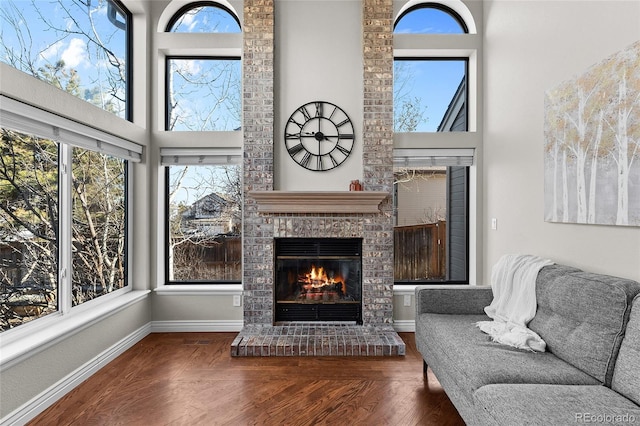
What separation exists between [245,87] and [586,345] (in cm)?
339

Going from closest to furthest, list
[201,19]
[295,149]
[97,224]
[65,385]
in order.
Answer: [65,385]
[97,224]
[295,149]
[201,19]

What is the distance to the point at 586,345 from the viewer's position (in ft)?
5.88

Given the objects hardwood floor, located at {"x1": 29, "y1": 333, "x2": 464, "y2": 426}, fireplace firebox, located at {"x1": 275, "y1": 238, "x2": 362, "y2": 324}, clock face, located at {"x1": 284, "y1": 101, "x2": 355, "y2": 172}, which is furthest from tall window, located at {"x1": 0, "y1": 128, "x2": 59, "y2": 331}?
clock face, located at {"x1": 284, "y1": 101, "x2": 355, "y2": 172}

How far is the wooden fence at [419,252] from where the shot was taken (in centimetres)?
404

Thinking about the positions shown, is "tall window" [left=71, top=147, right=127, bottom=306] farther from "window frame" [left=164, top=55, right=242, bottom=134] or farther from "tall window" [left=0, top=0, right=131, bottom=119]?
"window frame" [left=164, top=55, right=242, bottom=134]

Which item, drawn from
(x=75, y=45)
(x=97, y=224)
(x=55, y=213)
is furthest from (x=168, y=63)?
(x=55, y=213)

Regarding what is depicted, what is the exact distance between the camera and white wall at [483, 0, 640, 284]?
2076 millimetres

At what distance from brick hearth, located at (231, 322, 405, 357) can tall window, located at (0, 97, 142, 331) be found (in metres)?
1.39

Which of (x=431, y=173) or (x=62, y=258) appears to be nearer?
(x=62, y=258)

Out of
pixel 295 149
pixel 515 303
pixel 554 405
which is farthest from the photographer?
pixel 295 149

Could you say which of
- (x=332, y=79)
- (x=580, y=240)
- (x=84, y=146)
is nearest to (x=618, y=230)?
(x=580, y=240)

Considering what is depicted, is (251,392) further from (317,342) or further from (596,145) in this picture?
(596,145)

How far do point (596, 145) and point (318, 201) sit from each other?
7.21 ft

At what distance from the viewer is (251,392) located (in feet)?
8.41
